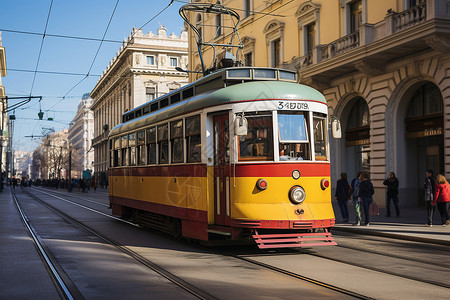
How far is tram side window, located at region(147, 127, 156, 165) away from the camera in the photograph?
1255 centimetres

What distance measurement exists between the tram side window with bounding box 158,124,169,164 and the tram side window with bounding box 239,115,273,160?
264 centimetres

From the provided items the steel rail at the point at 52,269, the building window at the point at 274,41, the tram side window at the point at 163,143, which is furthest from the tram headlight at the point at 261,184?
the building window at the point at 274,41

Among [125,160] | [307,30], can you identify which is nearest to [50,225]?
[125,160]

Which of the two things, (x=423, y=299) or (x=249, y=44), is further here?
(x=249, y=44)

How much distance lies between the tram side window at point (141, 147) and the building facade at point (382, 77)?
12.2ft

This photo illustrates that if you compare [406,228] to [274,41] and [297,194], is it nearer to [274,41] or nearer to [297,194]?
[297,194]

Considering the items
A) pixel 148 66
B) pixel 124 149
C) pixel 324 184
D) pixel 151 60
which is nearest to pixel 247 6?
pixel 124 149

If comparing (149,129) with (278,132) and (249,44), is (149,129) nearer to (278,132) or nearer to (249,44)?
(278,132)

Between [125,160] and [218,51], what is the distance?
78.2 ft

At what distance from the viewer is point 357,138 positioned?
2372 centimetres

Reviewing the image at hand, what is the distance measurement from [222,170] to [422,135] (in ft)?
41.4

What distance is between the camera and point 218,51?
1487 inches

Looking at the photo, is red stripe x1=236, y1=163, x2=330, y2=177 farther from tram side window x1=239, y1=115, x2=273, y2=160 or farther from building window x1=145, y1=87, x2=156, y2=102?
building window x1=145, y1=87, x2=156, y2=102

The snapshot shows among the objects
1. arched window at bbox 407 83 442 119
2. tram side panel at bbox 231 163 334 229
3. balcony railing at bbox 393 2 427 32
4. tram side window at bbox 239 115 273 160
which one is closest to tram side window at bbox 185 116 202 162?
tram side window at bbox 239 115 273 160
